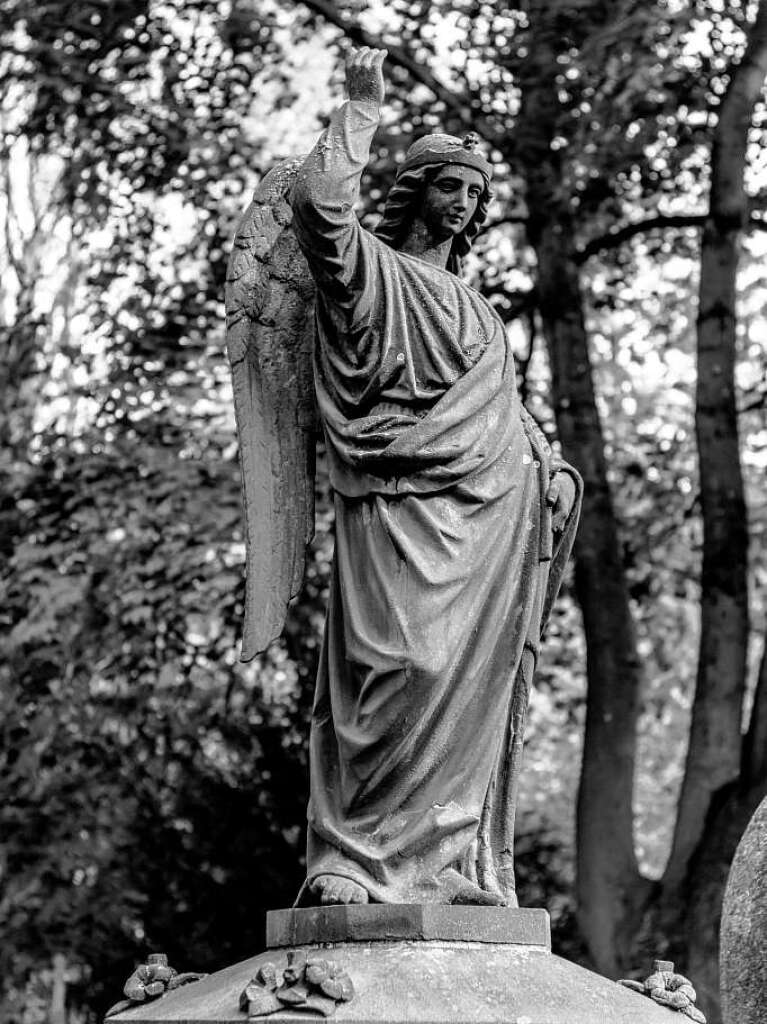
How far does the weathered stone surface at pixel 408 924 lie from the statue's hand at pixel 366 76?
2253 millimetres

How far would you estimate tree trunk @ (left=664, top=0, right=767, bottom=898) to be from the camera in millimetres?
10102

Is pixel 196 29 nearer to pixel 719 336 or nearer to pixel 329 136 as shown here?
pixel 719 336

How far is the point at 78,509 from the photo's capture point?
1215 centimetres

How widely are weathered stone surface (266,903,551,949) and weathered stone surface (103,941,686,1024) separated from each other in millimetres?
24

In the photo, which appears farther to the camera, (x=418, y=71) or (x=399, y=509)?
(x=418, y=71)

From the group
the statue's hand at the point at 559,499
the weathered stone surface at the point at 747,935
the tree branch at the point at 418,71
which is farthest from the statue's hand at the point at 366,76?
the tree branch at the point at 418,71

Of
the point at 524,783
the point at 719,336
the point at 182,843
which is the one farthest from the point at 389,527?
the point at 524,783

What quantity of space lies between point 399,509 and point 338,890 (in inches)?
41.6

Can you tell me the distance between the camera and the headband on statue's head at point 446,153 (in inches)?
221

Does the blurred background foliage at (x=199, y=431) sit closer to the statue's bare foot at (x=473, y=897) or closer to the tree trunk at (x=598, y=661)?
the tree trunk at (x=598, y=661)

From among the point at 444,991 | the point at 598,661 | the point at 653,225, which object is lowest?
the point at 444,991

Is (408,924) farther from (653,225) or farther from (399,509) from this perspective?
(653,225)

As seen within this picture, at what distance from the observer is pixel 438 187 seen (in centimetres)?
566

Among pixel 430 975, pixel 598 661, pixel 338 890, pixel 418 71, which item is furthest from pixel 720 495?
pixel 430 975
